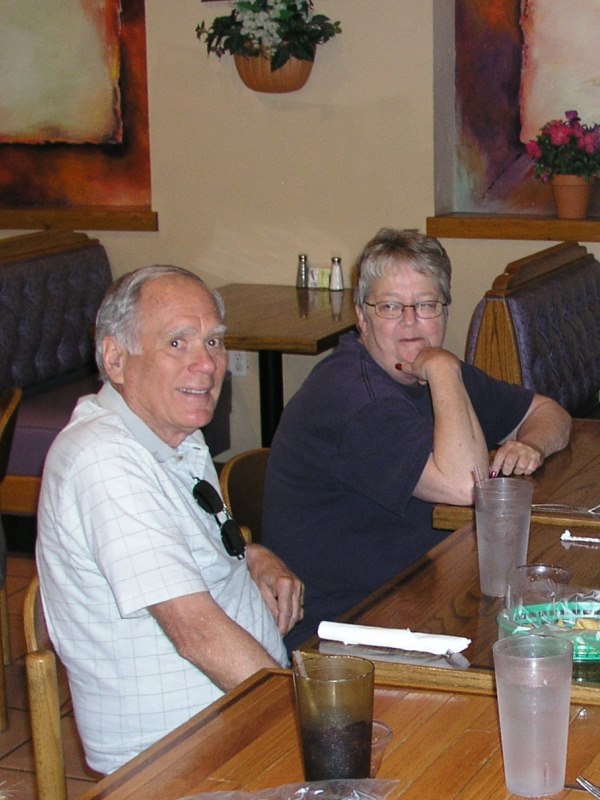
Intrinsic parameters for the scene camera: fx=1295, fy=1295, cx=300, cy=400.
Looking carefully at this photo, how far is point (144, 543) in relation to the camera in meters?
1.87

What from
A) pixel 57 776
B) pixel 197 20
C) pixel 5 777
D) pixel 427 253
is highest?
pixel 197 20

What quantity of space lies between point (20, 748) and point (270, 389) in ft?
6.71

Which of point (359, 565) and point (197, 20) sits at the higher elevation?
point (197, 20)

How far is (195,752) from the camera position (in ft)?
4.90

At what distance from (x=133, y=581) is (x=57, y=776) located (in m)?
0.28

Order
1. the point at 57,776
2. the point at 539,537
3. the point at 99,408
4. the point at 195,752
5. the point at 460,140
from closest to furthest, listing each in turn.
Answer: the point at 195,752 < the point at 57,776 < the point at 99,408 < the point at 539,537 < the point at 460,140

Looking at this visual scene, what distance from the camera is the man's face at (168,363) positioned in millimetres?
2096

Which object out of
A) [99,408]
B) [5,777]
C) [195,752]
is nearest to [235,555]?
[99,408]

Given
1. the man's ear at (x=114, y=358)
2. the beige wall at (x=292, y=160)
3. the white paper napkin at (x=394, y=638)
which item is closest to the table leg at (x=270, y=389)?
the beige wall at (x=292, y=160)

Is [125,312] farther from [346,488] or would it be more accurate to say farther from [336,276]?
[336,276]

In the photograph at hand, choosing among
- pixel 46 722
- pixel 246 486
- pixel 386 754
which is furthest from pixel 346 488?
pixel 386 754

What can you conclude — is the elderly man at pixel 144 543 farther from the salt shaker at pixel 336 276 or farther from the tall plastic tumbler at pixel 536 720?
the salt shaker at pixel 336 276

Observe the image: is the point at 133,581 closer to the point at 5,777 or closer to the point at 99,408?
the point at 99,408

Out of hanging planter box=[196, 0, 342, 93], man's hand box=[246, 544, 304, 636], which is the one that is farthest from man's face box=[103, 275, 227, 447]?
hanging planter box=[196, 0, 342, 93]
